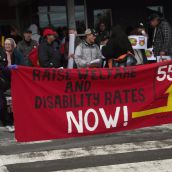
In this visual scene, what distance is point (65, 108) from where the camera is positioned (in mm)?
6930

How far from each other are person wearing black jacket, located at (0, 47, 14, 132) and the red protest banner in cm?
177

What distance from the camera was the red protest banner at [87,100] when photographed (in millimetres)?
6770

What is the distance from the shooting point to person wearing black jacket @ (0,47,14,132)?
8.53 meters

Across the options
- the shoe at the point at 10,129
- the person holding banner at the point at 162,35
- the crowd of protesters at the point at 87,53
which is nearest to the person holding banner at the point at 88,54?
the crowd of protesters at the point at 87,53

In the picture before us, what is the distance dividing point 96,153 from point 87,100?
0.77m

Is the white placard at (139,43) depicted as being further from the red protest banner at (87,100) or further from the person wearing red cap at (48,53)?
the red protest banner at (87,100)

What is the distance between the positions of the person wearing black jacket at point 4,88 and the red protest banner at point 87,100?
1766 millimetres

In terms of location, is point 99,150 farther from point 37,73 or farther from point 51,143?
point 37,73

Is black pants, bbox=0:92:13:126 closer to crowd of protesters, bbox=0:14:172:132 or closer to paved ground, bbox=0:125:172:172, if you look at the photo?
crowd of protesters, bbox=0:14:172:132

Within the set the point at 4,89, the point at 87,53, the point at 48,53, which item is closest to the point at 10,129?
the point at 4,89

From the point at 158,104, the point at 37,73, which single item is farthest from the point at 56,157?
the point at 158,104

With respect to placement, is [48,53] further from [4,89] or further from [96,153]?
[96,153]

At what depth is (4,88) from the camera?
28.2 ft

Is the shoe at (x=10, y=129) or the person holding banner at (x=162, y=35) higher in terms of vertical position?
the person holding banner at (x=162, y=35)
